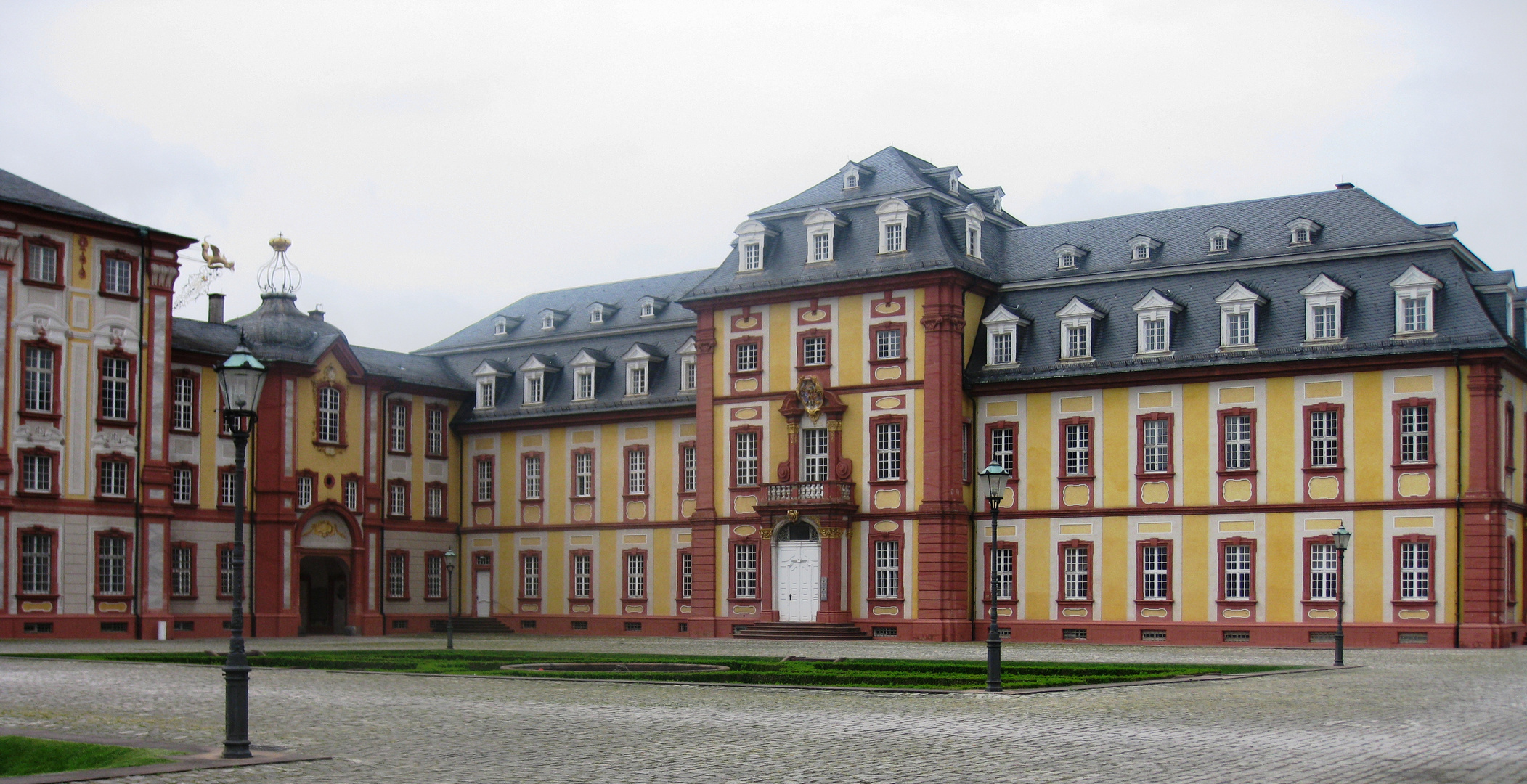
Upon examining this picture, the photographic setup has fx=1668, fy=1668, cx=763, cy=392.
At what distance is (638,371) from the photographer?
204ft

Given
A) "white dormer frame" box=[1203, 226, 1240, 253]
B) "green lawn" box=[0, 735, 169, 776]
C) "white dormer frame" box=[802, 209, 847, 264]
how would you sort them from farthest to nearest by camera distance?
1. "white dormer frame" box=[802, 209, 847, 264]
2. "white dormer frame" box=[1203, 226, 1240, 253]
3. "green lawn" box=[0, 735, 169, 776]

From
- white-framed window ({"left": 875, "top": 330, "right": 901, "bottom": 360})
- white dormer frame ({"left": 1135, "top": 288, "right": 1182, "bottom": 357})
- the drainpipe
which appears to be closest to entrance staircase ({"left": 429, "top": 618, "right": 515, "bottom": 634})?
white-framed window ({"left": 875, "top": 330, "right": 901, "bottom": 360})

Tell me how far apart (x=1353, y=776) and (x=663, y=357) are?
48.2m

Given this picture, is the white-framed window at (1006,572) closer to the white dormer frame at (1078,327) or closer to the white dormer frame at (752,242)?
the white dormer frame at (1078,327)

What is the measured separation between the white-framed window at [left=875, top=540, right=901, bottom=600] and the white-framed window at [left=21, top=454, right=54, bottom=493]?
83.5 feet

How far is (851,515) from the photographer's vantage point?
53750mm

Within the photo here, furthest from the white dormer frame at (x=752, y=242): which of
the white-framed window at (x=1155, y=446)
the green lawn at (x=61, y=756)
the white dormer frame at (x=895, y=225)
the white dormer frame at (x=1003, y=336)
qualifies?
the green lawn at (x=61, y=756)

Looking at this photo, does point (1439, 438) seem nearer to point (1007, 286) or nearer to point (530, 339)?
point (1007, 286)

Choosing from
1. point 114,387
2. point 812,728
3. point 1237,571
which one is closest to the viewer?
point 812,728

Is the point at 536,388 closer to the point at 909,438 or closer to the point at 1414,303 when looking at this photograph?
the point at 909,438

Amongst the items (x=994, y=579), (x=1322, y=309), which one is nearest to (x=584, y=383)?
(x=1322, y=309)

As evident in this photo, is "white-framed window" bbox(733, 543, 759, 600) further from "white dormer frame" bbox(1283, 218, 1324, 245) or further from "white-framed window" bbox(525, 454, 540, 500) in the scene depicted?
"white dormer frame" bbox(1283, 218, 1324, 245)

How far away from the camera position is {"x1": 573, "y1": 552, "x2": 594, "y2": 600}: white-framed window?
62531mm

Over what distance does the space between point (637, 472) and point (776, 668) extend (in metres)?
30.0
